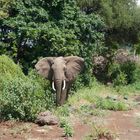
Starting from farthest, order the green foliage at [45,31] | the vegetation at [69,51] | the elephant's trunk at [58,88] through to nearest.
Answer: the green foliage at [45,31]
the elephant's trunk at [58,88]
the vegetation at [69,51]

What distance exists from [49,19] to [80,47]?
1591mm

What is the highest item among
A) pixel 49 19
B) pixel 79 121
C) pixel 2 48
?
pixel 49 19

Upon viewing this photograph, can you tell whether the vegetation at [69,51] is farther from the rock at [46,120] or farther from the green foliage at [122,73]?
the rock at [46,120]

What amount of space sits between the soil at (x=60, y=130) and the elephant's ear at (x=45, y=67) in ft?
8.69

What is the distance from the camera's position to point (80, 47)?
17.7 m

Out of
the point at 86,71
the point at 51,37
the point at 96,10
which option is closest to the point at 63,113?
the point at 51,37

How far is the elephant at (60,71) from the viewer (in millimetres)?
13195

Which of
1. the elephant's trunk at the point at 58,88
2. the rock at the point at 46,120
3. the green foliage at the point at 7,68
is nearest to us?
the rock at the point at 46,120

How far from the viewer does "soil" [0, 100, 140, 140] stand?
9.37 m

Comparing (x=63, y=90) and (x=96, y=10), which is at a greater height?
(x=96, y=10)

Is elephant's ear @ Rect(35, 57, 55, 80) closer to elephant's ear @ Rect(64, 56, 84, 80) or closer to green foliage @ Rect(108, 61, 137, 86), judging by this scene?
elephant's ear @ Rect(64, 56, 84, 80)

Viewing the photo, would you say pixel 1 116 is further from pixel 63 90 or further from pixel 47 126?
pixel 63 90

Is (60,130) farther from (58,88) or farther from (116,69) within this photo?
(116,69)

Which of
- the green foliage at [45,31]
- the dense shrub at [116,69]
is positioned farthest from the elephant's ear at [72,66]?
the dense shrub at [116,69]
